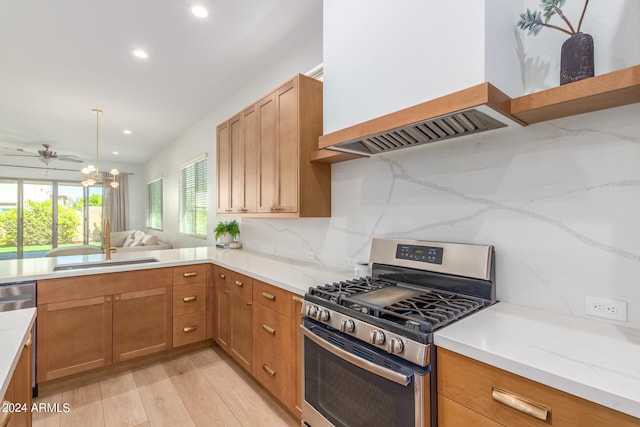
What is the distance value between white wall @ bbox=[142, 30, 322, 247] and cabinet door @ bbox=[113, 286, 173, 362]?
1.93 m

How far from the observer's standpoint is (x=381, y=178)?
2041 mm

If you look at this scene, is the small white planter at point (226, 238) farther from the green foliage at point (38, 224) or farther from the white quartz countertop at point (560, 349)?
the green foliage at point (38, 224)

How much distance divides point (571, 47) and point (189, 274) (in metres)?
2.96

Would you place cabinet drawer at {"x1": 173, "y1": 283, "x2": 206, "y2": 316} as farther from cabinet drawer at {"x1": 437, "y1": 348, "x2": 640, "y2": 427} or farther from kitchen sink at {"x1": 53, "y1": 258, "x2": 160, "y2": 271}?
cabinet drawer at {"x1": 437, "y1": 348, "x2": 640, "y2": 427}

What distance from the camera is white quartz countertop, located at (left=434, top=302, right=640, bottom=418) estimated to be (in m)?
0.76

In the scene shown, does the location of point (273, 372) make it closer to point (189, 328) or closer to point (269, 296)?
point (269, 296)

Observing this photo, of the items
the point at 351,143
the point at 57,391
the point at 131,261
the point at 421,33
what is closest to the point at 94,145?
the point at 131,261

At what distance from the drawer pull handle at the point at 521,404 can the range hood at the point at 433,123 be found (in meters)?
0.96

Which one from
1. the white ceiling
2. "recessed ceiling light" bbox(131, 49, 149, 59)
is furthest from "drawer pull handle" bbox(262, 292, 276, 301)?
"recessed ceiling light" bbox(131, 49, 149, 59)

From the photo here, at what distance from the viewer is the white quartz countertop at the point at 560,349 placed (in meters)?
0.76

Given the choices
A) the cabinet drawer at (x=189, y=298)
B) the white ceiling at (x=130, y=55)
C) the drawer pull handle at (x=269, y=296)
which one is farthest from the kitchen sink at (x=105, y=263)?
the white ceiling at (x=130, y=55)

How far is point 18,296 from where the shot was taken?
2.04m

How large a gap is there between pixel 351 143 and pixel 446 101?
0.65 meters

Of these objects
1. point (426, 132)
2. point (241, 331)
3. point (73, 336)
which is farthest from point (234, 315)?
point (426, 132)
